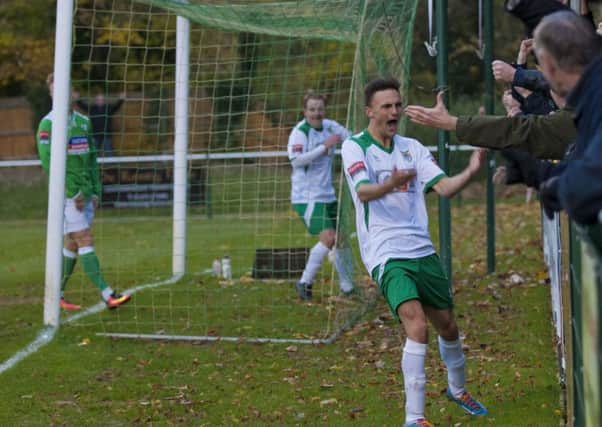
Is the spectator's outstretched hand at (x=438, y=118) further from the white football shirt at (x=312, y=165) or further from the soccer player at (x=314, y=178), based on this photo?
the white football shirt at (x=312, y=165)

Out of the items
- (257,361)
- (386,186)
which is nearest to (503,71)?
(386,186)

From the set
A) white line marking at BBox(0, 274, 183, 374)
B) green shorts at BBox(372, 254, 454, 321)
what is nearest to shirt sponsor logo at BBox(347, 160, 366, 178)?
green shorts at BBox(372, 254, 454, 321)

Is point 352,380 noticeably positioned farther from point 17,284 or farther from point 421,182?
point 17,284

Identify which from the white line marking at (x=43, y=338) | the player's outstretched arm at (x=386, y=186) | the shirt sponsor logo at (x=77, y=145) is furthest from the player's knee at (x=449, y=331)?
the shirt sponsor logo at (x=77, y=145)

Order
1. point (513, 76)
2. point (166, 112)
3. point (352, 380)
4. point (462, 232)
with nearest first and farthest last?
point (513, 76) → point (352, 380) → point (462, 232) → point (166, 112)

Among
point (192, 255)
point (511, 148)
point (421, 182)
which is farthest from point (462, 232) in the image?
point (511, 148)

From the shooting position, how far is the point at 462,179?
6.34 meters

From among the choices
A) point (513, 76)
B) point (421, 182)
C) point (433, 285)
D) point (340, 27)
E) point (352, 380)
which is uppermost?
point (340, 27)

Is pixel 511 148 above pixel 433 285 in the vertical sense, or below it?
above

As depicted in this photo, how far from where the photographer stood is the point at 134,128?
3086 cm

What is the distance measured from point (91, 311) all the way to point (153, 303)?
2.21 feet

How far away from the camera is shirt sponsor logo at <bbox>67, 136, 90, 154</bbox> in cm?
1102

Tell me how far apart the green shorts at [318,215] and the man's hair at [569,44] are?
822 centimetres

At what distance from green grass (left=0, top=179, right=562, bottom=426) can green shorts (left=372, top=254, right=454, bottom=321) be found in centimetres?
81
